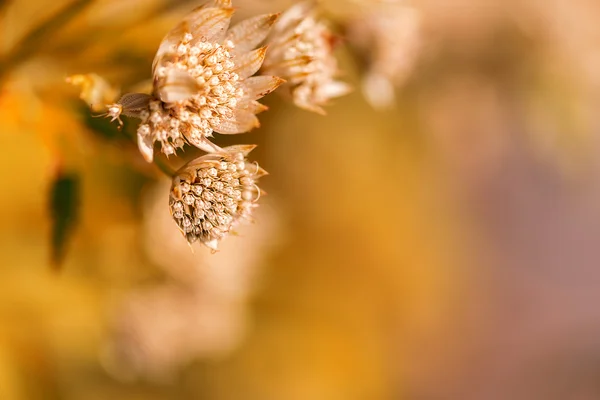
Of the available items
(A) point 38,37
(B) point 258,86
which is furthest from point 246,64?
(A) point 38,37

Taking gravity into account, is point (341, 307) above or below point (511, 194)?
above

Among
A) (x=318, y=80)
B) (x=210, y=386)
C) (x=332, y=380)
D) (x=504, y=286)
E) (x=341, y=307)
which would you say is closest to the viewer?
(x=318, y=80)

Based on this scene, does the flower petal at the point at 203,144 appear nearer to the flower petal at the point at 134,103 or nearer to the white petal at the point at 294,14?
the flower petal at the point at 134,103

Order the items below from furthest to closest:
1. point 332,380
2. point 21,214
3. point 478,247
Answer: point 478,247, point 332,380, point 21,214

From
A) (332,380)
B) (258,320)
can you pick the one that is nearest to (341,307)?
(332,380)

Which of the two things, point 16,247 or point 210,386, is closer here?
point 16,247

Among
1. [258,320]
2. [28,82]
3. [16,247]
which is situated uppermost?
[28,82]

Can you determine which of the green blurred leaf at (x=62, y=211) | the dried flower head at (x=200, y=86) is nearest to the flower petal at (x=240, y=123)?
the dried flower head at (x=200, y=86)

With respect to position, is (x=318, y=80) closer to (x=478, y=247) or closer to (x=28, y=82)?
(x=28, y=82)
